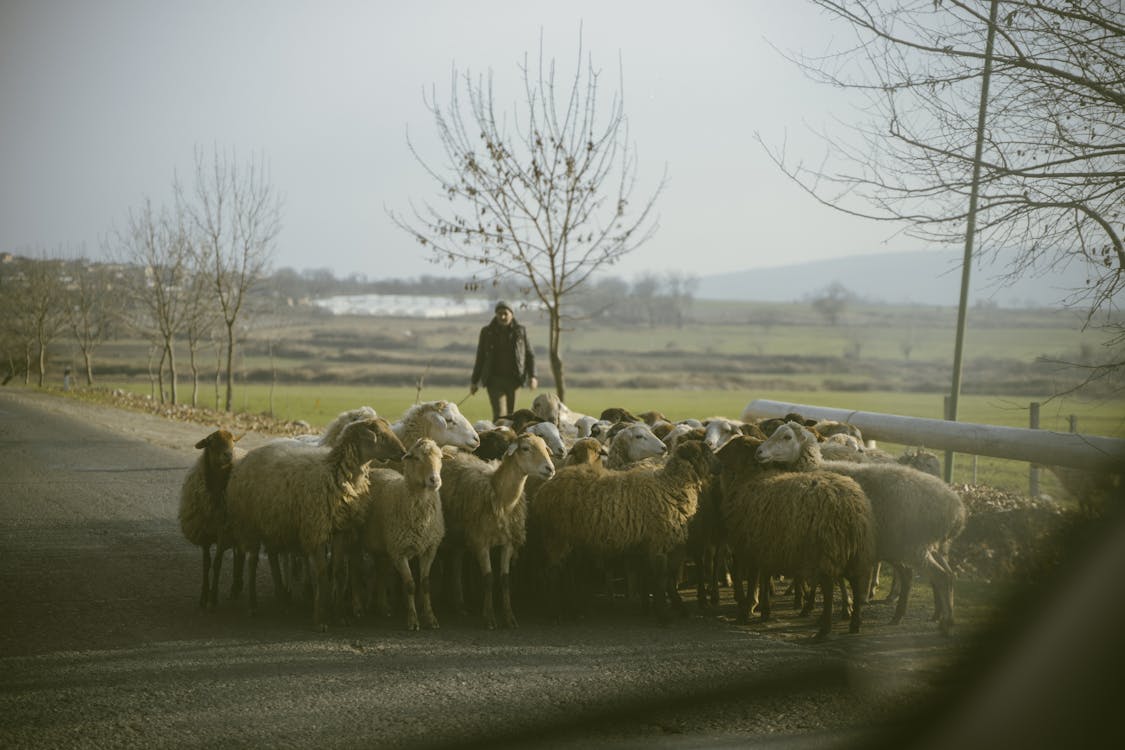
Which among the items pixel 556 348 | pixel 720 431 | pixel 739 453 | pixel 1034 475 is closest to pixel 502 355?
pixel 556 348

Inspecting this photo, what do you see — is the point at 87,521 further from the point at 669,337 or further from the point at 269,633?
the point at 669,337

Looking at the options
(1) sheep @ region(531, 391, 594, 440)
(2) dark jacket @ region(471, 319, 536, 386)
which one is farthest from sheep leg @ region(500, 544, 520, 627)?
(2) dark jacket @ region(471, 319, 536, 386)

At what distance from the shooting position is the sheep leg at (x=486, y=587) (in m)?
8.47

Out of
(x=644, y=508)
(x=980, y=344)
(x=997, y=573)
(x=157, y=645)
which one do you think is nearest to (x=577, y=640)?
(x=644, y=508)

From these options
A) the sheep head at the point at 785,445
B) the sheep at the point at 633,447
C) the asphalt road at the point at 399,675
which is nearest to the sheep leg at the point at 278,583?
the asphalt road at the point at 399,675

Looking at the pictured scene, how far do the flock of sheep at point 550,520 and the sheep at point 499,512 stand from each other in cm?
2

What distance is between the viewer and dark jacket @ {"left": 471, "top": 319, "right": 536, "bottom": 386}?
15992 millimetres

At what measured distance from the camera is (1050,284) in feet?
28.2

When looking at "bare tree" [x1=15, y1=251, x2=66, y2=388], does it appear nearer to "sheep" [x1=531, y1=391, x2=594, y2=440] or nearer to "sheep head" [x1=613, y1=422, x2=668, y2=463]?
"sheep" [x1=531, y1=391, x2=594, y2=440]

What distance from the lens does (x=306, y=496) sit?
844 cm

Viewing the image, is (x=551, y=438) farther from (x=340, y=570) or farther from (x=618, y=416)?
(x=340, y=570)

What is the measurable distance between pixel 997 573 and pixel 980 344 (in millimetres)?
79944

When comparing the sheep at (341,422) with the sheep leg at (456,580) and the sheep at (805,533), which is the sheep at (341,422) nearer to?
the sheep leg at (456,580)

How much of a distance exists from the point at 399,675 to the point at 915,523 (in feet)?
15.1
